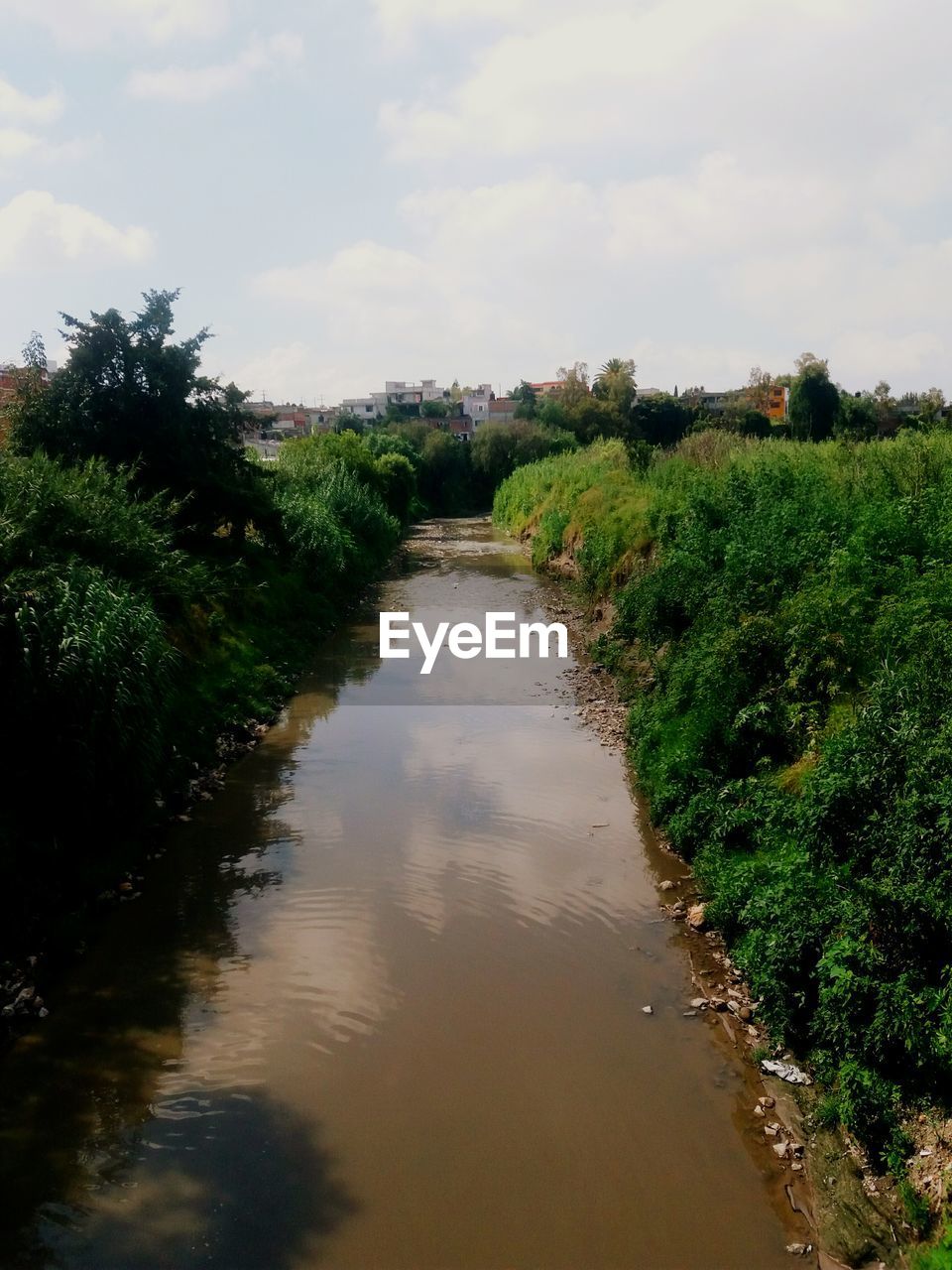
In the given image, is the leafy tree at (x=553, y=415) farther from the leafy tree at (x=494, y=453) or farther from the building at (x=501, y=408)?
the building at (x=501, y=408)

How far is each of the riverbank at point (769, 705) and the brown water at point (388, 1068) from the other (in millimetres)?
797

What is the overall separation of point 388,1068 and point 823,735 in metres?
5.74

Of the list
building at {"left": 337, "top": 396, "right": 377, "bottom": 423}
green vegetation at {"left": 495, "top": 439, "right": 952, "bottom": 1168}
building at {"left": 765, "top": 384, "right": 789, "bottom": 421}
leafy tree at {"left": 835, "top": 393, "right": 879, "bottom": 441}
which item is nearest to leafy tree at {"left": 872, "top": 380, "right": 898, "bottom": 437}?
leafy tree at {"left": 835, "top": 393, "right": 879, "bottom": 441}

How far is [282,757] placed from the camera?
14.2m

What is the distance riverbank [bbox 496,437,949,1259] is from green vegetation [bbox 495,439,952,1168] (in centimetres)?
3

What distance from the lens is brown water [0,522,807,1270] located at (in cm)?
575

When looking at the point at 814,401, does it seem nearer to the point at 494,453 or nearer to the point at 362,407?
the point at 494,453

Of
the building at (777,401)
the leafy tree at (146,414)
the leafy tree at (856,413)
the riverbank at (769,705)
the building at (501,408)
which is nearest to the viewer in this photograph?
the riverbank at (769,705)

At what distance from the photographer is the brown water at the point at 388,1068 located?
18.9ft

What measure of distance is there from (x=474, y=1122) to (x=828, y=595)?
740 cm

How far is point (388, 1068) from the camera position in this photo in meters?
7.15

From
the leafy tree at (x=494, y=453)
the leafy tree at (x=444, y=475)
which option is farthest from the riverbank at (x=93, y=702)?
the leafy tree at (x=494, y=453)

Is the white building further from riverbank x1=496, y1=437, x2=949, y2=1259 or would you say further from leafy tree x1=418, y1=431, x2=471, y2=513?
riverbank x1=496, y1=437, x2=949, y2=1259

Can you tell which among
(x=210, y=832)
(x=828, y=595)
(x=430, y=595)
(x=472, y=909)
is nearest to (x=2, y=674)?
(x=210, y=832)
